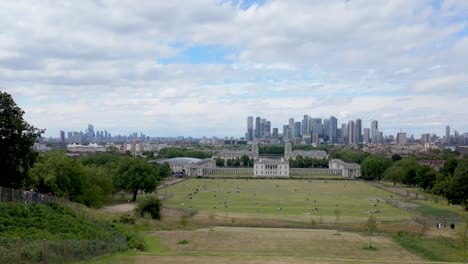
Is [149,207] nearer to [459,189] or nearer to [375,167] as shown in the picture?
[459,189]

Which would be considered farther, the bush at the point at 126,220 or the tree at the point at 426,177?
the tree at the point at 426,177

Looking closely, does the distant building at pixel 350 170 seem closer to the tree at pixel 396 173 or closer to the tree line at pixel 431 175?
the tree line at pixel 431 175

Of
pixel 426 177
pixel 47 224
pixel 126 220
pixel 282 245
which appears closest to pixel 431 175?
pixel 426 177

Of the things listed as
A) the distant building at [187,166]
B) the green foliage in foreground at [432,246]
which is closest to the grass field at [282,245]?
the green foliage in foreground at [432,246]

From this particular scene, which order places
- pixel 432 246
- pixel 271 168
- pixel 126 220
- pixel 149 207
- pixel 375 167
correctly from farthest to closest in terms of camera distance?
1. pixel 271 168
2. pixel 375 167
3. pixel 149 207
4. pixel 126 220
5. pixel 432 246

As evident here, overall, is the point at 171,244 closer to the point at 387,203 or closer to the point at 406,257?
the point at 406,257

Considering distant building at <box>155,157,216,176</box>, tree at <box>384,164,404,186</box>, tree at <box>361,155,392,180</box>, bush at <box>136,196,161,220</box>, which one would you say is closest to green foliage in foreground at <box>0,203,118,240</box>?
bush at <box>136,196,161,220</box>

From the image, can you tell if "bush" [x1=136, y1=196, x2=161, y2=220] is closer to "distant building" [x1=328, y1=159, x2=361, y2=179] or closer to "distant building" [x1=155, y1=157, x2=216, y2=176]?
"distant building" [x1=155, y1=157, x2=216, y2=176]
